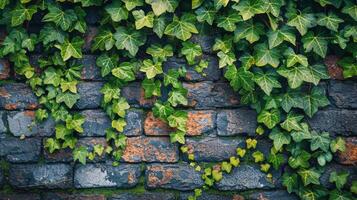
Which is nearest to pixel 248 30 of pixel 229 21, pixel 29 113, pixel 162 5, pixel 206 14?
pixel 229 21

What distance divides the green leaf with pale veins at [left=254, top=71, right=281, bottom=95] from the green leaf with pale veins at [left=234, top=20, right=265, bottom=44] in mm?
181

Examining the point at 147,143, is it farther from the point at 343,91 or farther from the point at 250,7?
the point at 343,91

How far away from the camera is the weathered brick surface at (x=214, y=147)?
2.12 meters

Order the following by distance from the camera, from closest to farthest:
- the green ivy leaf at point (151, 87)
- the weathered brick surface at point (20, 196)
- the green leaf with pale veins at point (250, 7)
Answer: the green leaf with pale veins at point (250, 7) < the green ivy leaf at point (151, 87) < the weathered brick surface at point (20, 196)

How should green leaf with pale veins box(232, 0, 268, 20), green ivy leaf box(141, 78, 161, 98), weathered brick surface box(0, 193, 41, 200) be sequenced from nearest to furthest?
green leaf with pale veins box(232, 0, 268, 20) → green ivy leaf box(141, 78, 161, 98) → weathered brick surface box(0, 193, 41, 200)

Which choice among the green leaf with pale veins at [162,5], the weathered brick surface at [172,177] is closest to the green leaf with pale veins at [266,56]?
the green leaf with pale veins at [162,5]

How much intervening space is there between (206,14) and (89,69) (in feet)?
2.17

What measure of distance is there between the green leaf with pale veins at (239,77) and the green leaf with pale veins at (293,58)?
19cm

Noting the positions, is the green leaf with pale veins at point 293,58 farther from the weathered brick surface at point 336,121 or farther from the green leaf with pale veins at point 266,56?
the weathered brick surface at point 336,121

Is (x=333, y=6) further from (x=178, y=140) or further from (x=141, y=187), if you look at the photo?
(x=141, y=187)

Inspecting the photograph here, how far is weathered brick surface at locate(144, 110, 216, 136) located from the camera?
2098 mm

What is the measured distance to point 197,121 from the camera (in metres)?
2.10

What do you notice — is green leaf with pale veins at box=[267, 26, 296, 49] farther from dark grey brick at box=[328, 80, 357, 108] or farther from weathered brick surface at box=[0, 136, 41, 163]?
weathered brick surface at box=[0, 136, 41, 163]

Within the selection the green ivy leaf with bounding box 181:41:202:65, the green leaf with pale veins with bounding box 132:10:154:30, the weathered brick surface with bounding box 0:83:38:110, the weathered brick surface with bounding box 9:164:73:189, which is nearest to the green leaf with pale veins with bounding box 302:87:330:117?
the green ivy leaf with bounding box 181:41:202:65
